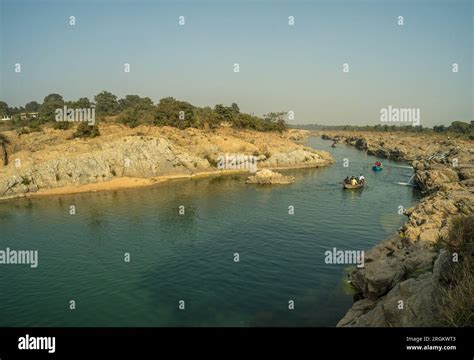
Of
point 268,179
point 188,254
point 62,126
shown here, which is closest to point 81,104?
point 62,126

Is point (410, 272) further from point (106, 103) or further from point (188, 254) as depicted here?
point (106, 103)

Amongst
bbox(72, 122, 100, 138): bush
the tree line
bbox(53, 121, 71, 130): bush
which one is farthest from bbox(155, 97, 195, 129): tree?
bbox(53, 121, 71, 130): bush

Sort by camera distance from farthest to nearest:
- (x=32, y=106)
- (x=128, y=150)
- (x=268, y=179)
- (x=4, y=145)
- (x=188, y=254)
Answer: (x=32, y=106) < (x=4, y=145) < (x=128, y=150) < (x=268, y=179) < (x=188, y=254)

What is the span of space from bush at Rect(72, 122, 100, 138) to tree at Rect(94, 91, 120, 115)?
1790 inches

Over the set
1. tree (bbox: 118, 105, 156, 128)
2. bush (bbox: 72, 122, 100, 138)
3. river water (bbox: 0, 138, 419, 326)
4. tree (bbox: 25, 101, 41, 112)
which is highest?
tree (bbox: 25, 101, 41, 112)

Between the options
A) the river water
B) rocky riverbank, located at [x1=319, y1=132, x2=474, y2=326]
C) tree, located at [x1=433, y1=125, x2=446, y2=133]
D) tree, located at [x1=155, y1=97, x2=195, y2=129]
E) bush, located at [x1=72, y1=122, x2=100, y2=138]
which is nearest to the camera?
rocky riverbank, located at [x1=319, y1=132, x2=474, y2=326]

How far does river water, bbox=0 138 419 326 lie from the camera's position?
2020 centimetres

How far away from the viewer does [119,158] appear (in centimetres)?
6391

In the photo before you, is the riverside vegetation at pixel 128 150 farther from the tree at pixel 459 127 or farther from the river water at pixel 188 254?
the tree at pixel 459 127

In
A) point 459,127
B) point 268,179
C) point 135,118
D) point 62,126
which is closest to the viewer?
point 268,179

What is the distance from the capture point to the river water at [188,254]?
20.2 meters

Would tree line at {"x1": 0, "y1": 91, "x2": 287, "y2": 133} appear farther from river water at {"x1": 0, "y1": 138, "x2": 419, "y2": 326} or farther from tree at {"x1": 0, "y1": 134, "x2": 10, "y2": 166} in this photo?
river water at {"x1": 0, "y1": 138, "x2": 419, "y2": 326}

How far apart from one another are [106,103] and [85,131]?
182 feet

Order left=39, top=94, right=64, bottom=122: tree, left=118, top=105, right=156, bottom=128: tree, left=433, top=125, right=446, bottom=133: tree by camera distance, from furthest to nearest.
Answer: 1. left=433, top=125, right=446, bottom=133: tree
2. left=39, top=94, right=64, bottom=122: tree
3. left=118, top=105, right=156, bottom=128: tree
